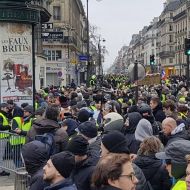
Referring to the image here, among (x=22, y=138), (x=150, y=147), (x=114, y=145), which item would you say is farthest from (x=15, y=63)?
(x=114, y=145)

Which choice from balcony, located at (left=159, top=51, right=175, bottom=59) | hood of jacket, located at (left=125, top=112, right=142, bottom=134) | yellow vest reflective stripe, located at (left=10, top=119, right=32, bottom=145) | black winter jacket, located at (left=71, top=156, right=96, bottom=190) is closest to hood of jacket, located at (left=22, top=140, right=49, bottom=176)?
black winter jacket, located at (left=71, top=156, right=96, bottom=190)

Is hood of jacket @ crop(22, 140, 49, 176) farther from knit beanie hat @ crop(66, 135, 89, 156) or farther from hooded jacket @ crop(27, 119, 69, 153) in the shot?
hooded jacket @ crop(27, 119, 69, 153)

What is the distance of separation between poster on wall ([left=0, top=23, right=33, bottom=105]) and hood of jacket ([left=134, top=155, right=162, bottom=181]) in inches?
405

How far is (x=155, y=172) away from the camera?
6.37 m

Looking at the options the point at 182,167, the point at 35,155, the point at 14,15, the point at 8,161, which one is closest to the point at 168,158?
the point at 182,167

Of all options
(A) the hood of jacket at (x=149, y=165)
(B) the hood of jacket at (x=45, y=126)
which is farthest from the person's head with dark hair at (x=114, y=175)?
(B) the hood of jacket at (x=45, y=126)

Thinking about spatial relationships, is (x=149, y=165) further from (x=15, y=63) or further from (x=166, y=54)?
(x=166, y=54)

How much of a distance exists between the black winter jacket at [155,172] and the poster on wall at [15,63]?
1031 cm

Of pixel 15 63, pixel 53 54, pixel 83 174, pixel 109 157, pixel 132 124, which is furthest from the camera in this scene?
pixel 53 54

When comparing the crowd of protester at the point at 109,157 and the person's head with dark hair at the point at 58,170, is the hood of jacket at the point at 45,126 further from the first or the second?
the person's head with dark hair at the point at 58,170

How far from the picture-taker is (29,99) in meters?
16.5

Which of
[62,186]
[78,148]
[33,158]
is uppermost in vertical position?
[78,148]

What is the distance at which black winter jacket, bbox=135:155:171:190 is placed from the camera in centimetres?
636

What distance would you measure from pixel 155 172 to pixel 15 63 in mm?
10652
